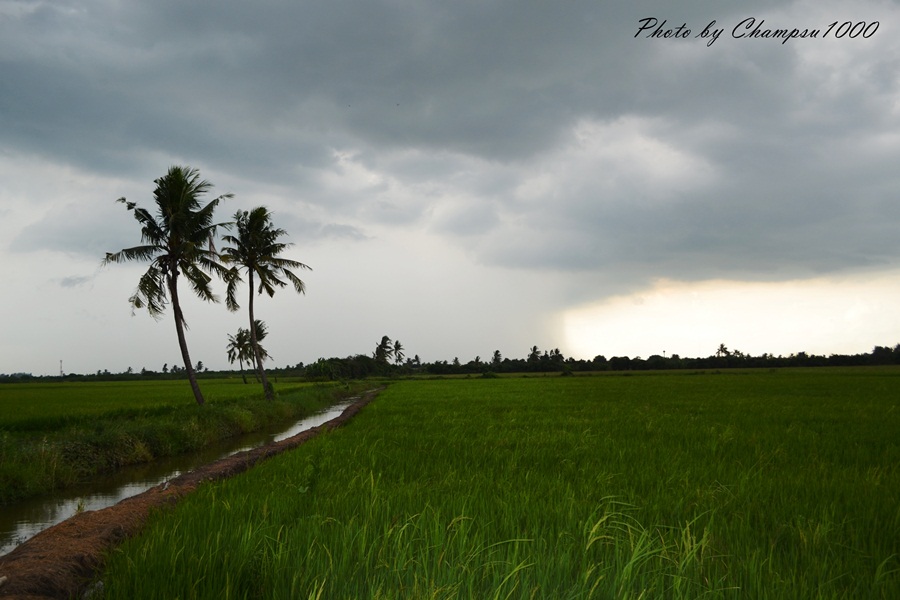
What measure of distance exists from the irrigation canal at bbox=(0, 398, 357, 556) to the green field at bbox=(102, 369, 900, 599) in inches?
107

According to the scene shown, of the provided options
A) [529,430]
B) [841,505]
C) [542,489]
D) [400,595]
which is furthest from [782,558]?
[529,430]

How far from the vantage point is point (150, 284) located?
17625mm

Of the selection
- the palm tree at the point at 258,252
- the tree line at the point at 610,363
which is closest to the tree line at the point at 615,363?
the tree line at the point at 610,363

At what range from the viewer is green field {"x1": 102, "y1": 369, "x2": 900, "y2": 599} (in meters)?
2.48

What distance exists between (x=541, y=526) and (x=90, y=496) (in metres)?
7.67

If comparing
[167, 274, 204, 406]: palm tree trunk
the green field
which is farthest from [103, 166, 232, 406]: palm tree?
the green field

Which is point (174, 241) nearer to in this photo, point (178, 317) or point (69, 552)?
point (178, 317)

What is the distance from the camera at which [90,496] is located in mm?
7949

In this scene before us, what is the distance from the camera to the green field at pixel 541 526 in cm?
248

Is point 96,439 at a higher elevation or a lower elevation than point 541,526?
lower

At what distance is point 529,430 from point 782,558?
644 centimetres

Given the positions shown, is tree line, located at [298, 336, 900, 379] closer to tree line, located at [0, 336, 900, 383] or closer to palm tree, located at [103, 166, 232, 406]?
tree line, located at [0, 336, 900, 383]

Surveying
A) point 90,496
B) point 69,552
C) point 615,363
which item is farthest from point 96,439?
point 615,363

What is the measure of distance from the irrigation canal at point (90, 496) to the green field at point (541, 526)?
273cm
